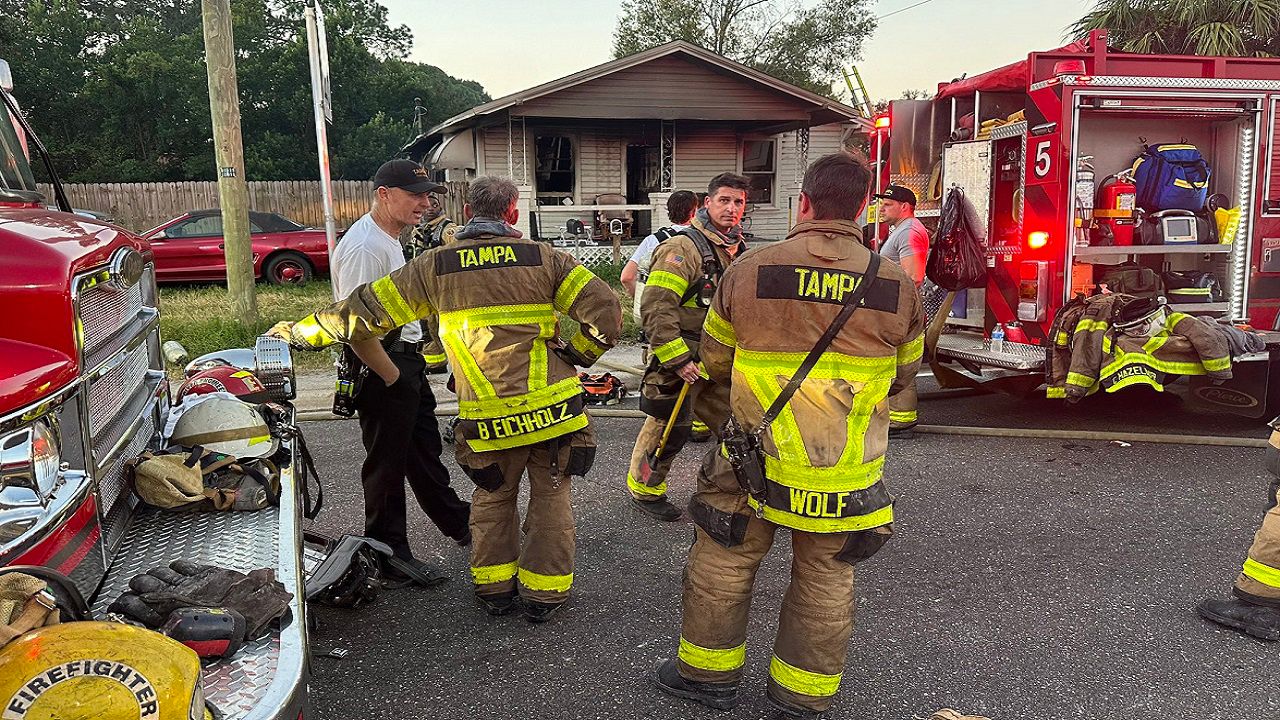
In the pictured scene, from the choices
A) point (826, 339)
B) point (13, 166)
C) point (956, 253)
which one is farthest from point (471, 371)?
point (956, 253)

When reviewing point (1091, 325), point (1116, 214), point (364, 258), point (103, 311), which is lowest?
point (1091, 325)

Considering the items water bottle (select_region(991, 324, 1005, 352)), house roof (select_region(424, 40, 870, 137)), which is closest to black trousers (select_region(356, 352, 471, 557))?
water bottle (select_region(991, 324, 1005, 352))

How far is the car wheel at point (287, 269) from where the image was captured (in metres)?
15.2

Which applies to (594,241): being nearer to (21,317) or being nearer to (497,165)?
(497,165)

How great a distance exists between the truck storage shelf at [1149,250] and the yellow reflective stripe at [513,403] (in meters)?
4.47

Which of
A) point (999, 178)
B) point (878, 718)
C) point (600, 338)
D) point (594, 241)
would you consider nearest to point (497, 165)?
point (594, 241)

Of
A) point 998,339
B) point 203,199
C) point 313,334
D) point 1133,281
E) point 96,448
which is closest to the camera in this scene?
point 96,448

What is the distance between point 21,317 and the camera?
1977 mm

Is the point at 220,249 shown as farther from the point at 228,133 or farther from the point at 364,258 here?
the point at 364,258

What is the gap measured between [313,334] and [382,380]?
1.50 feet

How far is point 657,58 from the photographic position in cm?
1730

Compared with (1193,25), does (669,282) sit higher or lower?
lower

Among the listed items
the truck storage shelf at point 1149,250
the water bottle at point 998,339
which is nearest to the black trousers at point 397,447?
the water bottle at point 998,339

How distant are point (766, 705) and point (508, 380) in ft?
4.93
